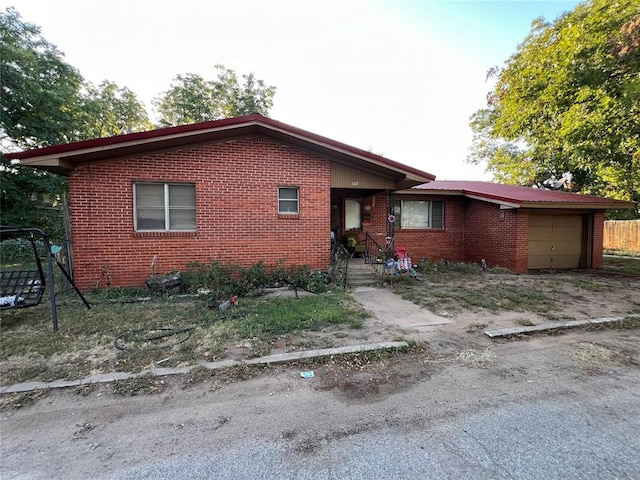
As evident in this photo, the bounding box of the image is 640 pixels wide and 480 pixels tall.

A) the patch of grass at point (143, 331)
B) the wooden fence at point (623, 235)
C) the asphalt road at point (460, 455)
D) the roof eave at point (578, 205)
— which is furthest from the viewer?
the wooden fence at point (623, 235)

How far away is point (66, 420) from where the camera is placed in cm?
249

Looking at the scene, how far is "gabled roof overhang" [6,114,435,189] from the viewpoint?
239 inches

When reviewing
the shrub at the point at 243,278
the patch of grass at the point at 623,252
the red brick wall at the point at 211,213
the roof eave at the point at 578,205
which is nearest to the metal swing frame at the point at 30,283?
the red brick wall at the point at 211,213

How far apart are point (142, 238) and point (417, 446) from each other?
7.24 metres

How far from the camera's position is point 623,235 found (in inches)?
746

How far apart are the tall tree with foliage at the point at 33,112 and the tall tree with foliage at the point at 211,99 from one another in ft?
24.7

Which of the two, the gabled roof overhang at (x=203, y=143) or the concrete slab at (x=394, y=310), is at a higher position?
the gabled roof overhang at (x=203, y=143)

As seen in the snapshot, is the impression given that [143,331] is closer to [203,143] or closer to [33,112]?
[203,143]

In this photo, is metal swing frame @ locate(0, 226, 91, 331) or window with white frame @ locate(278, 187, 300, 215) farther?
window with white frame @ locate(278, 187, 300, 215)

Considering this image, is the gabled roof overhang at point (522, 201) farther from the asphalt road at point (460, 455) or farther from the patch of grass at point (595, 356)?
the asphalt road at point (460, 455)

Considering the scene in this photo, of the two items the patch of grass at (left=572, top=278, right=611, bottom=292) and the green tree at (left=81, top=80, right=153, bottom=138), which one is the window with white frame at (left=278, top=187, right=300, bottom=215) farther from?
the green tree at (left=81, top=80, right=153, bottom=138)

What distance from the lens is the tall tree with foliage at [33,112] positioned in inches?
597

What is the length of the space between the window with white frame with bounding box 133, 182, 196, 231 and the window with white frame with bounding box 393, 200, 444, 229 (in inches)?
286

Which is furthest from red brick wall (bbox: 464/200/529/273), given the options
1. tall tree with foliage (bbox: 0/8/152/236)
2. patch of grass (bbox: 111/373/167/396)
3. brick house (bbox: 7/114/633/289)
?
tall tree with foliage (bbox: 0/8/152/236)
